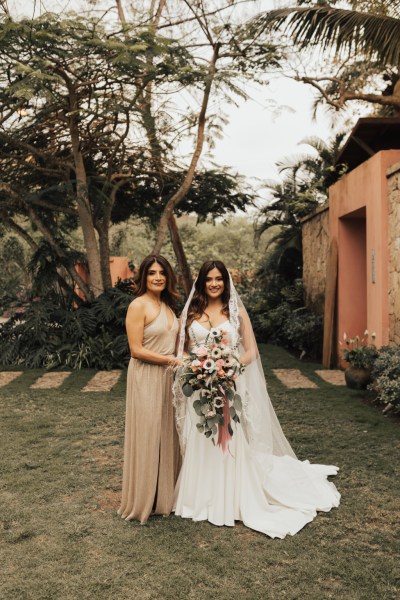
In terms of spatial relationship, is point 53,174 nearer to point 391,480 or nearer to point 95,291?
point 95,291

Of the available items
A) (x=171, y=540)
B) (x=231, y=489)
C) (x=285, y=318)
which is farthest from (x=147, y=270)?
(x=285, y=318)

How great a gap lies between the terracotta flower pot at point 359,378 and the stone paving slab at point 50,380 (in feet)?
15.0

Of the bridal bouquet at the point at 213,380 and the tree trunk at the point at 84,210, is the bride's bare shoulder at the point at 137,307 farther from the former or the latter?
the tree trunk at the point at 84,210

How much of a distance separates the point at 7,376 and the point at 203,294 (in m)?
7.29

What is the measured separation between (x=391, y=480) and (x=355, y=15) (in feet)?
23.2

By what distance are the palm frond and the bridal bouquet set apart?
258 inches

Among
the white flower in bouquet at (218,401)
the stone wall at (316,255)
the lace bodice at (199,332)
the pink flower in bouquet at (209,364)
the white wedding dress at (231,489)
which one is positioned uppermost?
the stone wall at (316,255)

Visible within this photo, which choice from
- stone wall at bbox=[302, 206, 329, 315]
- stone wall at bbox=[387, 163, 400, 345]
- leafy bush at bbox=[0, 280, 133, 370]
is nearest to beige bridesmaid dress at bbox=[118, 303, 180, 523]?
stone wall at bbox=[387, 163, 400, 345]

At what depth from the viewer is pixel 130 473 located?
4.28 metres

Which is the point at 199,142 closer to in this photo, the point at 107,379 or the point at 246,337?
the point at 107,379

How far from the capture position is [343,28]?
9148mm

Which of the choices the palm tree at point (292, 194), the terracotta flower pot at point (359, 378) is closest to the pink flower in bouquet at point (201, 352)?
the terracotta flower pot at point (359, 378)

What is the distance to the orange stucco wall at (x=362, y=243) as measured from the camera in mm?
8469

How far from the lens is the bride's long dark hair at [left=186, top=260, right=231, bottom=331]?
4414 mm
